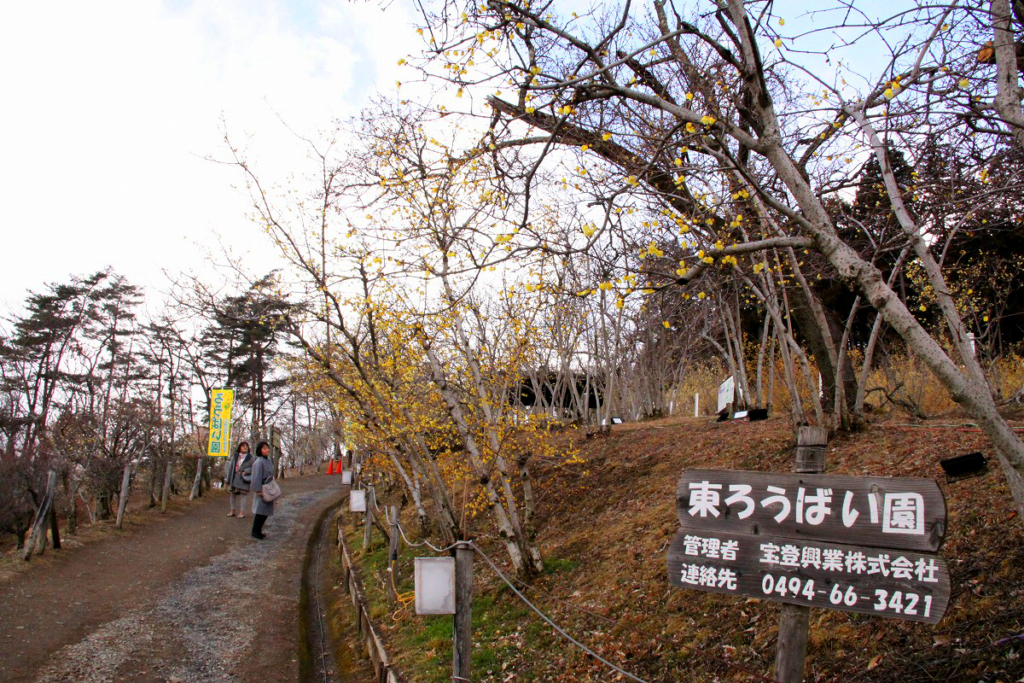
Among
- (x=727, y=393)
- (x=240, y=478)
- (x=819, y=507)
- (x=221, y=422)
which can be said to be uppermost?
(x=221, y=422)

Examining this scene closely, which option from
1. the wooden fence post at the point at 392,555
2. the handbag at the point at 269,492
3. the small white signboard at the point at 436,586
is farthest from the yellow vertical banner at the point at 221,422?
the small white signboard at the point at 436,586

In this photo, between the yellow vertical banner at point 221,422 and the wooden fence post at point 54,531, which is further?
the yellow vertical banner at point 221,422

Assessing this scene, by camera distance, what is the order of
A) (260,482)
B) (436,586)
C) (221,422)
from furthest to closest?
1. (221,422)
2. (260,482)
3. (436,586)

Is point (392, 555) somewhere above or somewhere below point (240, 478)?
below

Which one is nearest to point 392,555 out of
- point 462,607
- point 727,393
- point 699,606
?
point 462,607

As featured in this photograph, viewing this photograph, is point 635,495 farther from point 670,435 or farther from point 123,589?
point 123,589

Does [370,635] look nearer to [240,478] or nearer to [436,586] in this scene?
[436,586]

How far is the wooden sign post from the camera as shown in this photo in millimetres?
3027

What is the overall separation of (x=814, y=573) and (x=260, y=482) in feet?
42.8

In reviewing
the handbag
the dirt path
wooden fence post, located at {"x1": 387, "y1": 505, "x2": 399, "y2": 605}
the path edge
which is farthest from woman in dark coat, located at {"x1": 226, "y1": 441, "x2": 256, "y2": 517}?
wooden fence post, located at {"x1": 387, "y1": 505, "x2": 399, "y2": 605}

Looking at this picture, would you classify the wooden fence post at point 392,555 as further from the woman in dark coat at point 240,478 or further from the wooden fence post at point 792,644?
the woman in dark coat at point 240,478

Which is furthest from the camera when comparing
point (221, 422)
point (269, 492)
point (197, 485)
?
point (221, 422)

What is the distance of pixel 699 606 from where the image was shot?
621cm

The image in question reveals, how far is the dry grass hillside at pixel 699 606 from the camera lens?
454 cm
